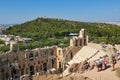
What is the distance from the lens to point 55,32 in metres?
111

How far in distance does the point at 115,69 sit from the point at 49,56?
1162 inches

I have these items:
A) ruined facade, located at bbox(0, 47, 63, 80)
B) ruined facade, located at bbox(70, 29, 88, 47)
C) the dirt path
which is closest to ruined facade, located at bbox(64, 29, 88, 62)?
ruined facade, located at bbox(70, 29, 88, 47)

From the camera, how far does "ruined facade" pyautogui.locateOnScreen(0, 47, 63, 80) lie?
156ft

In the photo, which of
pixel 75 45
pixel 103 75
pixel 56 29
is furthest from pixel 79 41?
pixel 56 29

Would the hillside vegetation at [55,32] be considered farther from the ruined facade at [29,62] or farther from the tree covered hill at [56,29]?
the ruined facade at [29,62]

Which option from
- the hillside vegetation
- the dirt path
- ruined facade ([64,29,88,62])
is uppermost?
the dirt path

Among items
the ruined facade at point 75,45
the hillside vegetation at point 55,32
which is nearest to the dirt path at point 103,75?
the ruined facade at point 75,45

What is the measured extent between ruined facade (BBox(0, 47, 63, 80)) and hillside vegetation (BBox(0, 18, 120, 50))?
23.0 metres

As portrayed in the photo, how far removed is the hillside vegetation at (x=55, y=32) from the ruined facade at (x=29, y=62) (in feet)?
75.6

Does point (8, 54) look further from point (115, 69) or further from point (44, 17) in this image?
point (44, 17)

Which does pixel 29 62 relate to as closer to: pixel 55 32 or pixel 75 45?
pixel 75 45

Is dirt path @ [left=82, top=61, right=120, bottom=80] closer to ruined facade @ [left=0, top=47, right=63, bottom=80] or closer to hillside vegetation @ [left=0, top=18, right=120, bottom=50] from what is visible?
ruined facade @ [left=0, top=47, right=63, bottom=80]

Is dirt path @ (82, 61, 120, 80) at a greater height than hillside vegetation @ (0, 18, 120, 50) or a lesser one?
greater

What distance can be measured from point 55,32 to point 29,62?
6035cm
